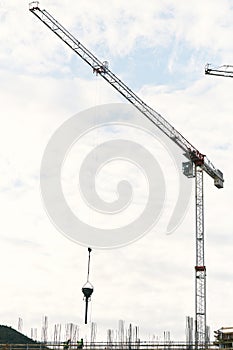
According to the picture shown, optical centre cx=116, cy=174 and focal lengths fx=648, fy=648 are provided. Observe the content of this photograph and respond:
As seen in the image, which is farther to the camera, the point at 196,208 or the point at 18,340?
the point at 196,208

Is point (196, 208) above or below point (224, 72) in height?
below

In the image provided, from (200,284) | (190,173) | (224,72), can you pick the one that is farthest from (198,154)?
(200,284)

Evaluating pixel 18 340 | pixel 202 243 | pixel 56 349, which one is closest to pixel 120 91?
pixel 202 243

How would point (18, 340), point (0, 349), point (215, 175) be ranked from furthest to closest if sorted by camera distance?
point (215, 175) → point (18, 340) → point (0, 349)

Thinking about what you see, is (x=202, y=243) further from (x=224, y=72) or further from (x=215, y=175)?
(x=224, y=72)

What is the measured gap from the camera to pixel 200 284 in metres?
96.0

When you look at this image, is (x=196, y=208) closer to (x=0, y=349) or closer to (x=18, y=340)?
(x=18, y=340)

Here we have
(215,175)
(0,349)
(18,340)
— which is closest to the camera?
(0,349)

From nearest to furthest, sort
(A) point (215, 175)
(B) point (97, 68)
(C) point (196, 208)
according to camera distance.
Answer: (B) point (97, 68) → (C) point (196, 208) → (A) point (215, 175)

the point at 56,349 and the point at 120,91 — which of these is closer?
the point at 56,349

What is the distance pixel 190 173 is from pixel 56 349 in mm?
50030

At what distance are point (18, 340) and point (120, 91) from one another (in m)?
39.1

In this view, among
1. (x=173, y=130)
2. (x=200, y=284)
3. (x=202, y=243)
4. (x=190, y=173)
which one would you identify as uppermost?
(x=173, y=130)

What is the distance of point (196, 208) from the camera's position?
329 feet
